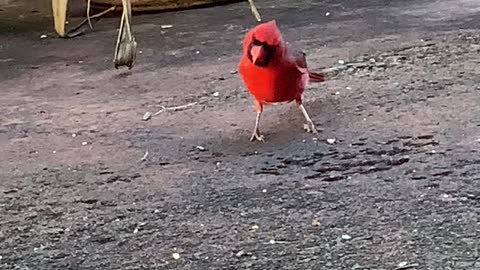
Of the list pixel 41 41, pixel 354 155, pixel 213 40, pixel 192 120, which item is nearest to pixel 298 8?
pixel 213 40

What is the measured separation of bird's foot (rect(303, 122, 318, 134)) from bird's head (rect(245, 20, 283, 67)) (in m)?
0.15

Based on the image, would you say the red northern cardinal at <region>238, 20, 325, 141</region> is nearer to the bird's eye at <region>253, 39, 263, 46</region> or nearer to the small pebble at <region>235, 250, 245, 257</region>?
the bird's eye at <region>253, 39, 263, 46</region>

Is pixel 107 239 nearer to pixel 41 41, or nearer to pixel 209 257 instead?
pixel 209 257

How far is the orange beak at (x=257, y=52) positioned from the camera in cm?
117

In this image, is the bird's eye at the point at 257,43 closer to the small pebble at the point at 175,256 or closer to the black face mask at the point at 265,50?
the black face mask at the point at 265,50

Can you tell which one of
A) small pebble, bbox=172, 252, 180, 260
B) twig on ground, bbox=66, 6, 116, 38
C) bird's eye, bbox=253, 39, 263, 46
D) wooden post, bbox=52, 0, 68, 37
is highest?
bird's eye, bbox=253, 39, 263, 46

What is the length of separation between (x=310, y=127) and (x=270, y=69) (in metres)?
0.14

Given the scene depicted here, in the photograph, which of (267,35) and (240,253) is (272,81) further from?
(240,253)

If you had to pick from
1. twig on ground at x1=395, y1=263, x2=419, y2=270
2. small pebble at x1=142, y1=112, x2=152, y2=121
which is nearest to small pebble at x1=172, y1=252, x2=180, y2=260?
twig on ground at x1=395, y1=263, x2=419, y2=270

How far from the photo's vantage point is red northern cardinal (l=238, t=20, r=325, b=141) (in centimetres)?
117

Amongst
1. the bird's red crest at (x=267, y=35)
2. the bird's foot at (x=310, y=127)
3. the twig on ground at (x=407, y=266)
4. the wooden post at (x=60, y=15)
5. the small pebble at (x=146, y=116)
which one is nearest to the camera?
the twig on ground at (x=407, y=266)

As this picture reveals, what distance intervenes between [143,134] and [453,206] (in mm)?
543

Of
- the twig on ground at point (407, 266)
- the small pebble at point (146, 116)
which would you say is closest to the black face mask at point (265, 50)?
the small pebble at point (146, 116)

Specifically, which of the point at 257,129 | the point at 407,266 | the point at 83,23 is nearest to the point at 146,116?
the point at 257,129
